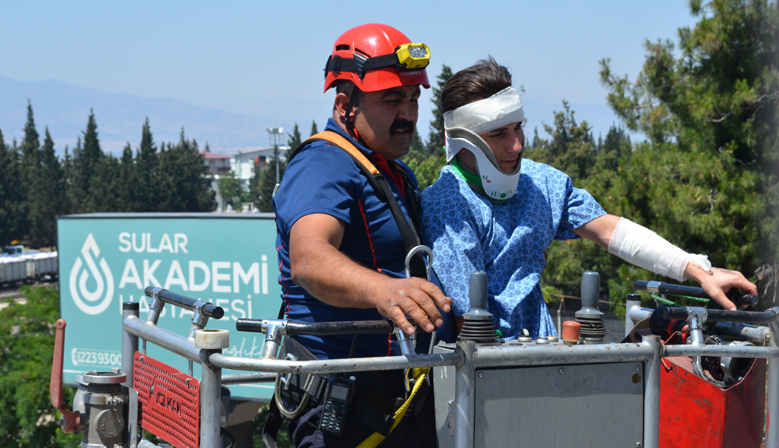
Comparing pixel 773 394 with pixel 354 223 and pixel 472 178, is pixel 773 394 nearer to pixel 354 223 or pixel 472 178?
pixel 472 178

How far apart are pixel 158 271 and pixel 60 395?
42.1ft

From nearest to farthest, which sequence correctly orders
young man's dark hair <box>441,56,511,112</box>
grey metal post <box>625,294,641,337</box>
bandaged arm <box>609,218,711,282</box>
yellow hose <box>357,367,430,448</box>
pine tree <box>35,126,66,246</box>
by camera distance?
yellow hose <box>357,367,430,448</box> → young man's dark hair <box>441,56,511,112</box> → bandaged arm <box>609,218,711,282</box> → grey metal post <box>625,294,641,337</box> → pine tree <box>35,126,66,246</box>

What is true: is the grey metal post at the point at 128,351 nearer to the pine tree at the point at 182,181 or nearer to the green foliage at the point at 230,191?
the pine tree at the point at 182,181

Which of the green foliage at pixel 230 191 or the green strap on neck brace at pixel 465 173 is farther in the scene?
the green foliage at pixel 230 191

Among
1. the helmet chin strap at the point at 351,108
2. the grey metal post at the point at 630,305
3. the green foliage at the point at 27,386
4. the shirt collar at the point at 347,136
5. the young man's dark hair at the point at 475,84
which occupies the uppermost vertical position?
the young man's dark hair at the point at 475,84

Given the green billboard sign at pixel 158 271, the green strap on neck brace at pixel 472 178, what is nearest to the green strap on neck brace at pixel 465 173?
the green strap on neck brace at pixel 472 178

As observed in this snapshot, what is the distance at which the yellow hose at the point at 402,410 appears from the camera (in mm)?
2191

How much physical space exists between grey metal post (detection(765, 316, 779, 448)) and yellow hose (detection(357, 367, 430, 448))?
3.57 ft

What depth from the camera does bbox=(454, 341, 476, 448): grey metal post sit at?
1880 millimetres

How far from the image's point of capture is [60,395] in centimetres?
256

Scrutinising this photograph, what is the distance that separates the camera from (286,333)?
1985mm

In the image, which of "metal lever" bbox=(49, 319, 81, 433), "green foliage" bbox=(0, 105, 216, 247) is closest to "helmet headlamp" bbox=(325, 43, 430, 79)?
"metal lever" bbox=(49, 319, 81, 433)

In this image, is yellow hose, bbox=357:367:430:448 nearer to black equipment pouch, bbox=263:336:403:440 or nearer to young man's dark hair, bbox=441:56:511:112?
black equipment pouch, bbox=263:336:403:440

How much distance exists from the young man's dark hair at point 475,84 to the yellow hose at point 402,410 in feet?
3.37
